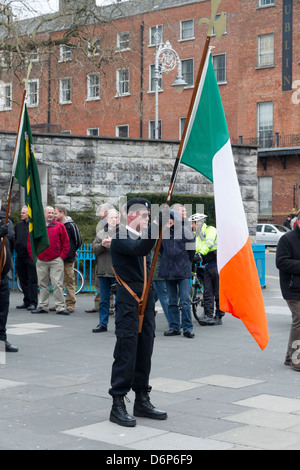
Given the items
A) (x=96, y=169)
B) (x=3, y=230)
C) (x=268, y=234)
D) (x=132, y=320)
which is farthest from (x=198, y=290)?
(x=268, y=234)

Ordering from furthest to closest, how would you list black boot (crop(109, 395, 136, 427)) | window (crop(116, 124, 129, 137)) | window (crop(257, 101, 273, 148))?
window (crop(116, 124, 129, 137))
window (crop(257, 101, 273, 148))
black boot (crop(109, 395, 136, 427))

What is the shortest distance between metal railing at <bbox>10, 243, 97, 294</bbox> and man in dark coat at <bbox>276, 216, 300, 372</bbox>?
8116 millimetres

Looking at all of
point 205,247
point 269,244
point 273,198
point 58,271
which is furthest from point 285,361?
point 273,198

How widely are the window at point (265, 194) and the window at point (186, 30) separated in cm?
976

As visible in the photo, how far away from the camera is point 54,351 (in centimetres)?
960

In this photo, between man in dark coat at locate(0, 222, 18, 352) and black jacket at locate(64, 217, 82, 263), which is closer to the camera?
man in dark coat at locate(0, 222, 18, 352)

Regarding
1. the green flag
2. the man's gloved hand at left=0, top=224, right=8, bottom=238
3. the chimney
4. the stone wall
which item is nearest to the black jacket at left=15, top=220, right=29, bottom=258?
the stone wall

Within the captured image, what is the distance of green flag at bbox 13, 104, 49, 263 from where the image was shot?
939 centimetres

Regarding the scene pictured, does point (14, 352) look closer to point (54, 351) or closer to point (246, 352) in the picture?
point (54, 351)

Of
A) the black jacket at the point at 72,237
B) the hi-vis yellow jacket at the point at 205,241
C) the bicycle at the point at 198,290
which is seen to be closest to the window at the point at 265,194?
the black jacket at the point at 72,237

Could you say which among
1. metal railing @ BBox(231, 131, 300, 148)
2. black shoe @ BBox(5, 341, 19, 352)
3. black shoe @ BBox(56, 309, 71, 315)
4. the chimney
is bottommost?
black shoe @ BBox(56, 309, 71, 315)

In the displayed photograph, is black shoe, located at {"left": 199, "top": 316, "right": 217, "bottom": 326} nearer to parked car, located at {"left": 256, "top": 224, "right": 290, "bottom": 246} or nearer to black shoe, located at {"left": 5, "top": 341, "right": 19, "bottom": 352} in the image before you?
black shoe, located at {"left": 5, "top": 341, "right": 19, "bottom": 352}

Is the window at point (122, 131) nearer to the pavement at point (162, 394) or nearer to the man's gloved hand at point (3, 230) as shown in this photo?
the pavement at point (162, 394)

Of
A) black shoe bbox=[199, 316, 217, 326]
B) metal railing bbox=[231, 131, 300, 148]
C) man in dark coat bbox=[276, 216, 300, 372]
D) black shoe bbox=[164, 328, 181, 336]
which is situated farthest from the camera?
metal railing bbox=[231, 131, 300, 148]
